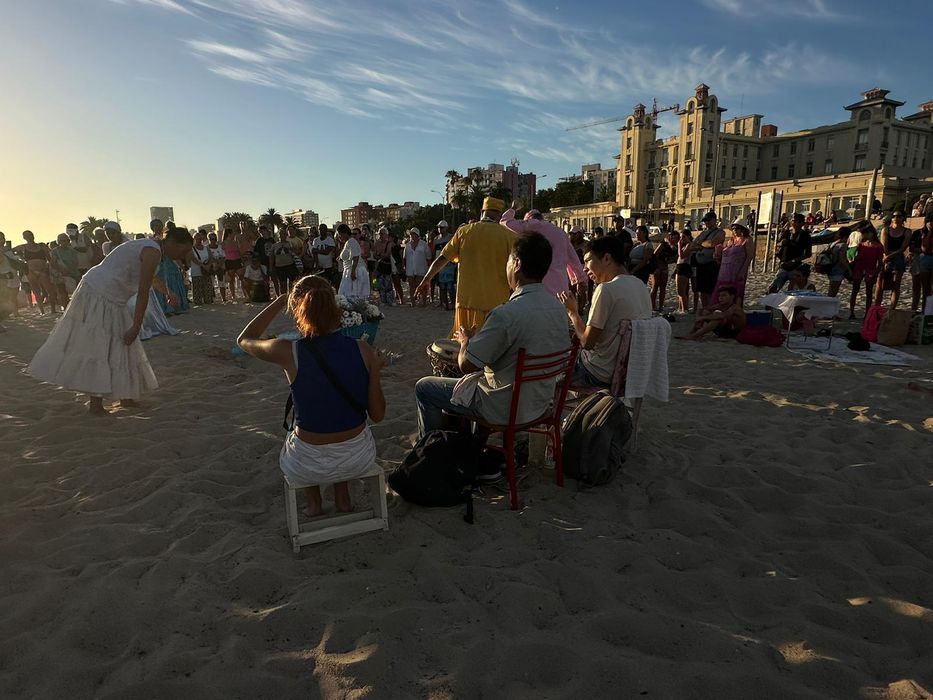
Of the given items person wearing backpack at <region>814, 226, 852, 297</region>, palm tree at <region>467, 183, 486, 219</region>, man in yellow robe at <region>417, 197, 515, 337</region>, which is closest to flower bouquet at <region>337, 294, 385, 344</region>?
man in yellow robe at <region>417, 197, 515, 337</region>

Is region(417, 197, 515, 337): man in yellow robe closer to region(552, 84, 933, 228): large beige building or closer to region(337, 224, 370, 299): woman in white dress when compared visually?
region(337, 224, 370, 299): woman in white dress

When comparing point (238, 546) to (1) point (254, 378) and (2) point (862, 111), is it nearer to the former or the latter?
(1) point (254, 378)

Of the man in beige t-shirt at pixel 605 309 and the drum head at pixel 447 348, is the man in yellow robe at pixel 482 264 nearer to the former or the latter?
the drum head at pixel 447 348

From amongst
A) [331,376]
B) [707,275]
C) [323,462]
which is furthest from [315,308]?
[707,275]

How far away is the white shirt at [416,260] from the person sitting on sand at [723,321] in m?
6.52

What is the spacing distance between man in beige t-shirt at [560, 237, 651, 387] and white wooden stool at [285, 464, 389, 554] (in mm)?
1726

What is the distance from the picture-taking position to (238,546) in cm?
284

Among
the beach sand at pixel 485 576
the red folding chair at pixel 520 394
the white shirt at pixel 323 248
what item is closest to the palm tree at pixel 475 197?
the white shirt at pixel 323 248

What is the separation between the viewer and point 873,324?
797 centimetres

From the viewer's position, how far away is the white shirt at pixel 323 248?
38.2 ft

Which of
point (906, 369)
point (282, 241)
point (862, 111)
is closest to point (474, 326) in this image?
point (906, 369)

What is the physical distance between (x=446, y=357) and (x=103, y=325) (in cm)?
301

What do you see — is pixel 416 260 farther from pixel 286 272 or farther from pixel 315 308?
pixel 315 308

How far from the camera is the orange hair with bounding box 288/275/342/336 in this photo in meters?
2.66
